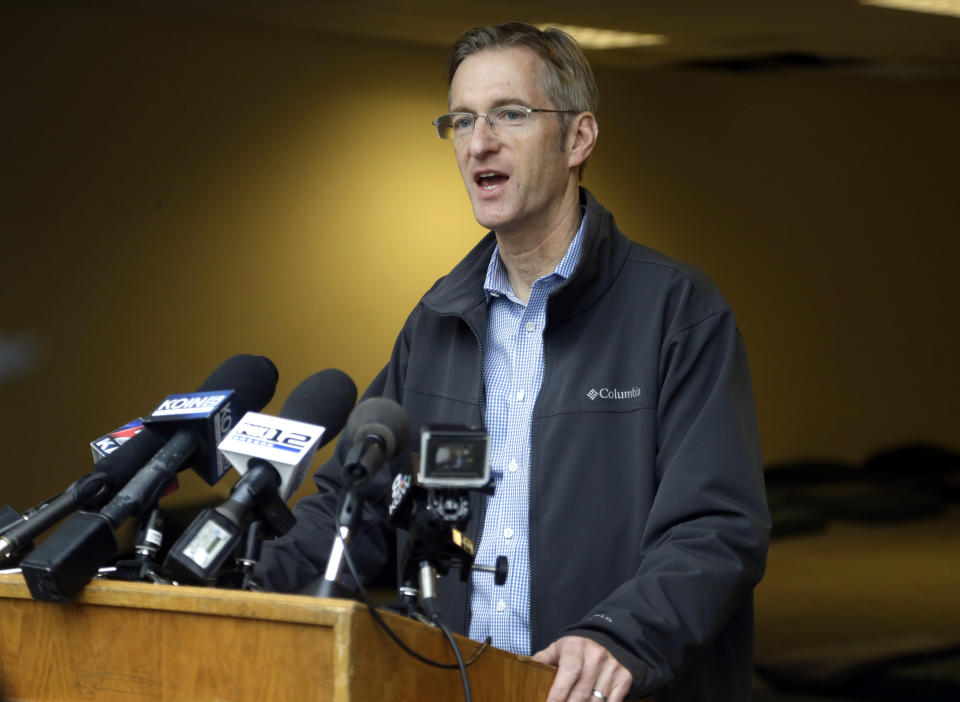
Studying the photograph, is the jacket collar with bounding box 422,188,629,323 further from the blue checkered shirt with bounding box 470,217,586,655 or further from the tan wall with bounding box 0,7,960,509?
the tan wall with bounding box 0,7,960,509

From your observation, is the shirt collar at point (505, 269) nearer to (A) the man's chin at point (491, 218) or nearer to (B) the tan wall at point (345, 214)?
(A) the man's chin at point (491, 218)

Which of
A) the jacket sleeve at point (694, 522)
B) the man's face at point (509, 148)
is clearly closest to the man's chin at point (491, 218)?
the man's face at point (509, 148)

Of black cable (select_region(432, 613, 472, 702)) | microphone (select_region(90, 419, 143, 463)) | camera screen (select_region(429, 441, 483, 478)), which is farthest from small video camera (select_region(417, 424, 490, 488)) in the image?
microphone (select_region(90, 419, 143, 463))

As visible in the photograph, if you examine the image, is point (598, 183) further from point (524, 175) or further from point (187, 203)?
point (524, 175)

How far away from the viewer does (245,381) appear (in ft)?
4.79

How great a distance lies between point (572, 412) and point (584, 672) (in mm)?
492

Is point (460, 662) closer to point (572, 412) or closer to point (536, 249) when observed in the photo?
point (572, 412)

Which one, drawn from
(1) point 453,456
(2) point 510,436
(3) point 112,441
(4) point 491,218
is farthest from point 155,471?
(4) point 491,218

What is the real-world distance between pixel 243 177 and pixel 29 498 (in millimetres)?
1467

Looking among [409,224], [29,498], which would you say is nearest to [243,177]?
[409,224]

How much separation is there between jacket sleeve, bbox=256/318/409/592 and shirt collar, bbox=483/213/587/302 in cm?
36

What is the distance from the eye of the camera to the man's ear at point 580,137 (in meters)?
1.86

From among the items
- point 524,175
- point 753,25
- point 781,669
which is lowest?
point 781,669

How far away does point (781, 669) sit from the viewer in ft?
15.6
